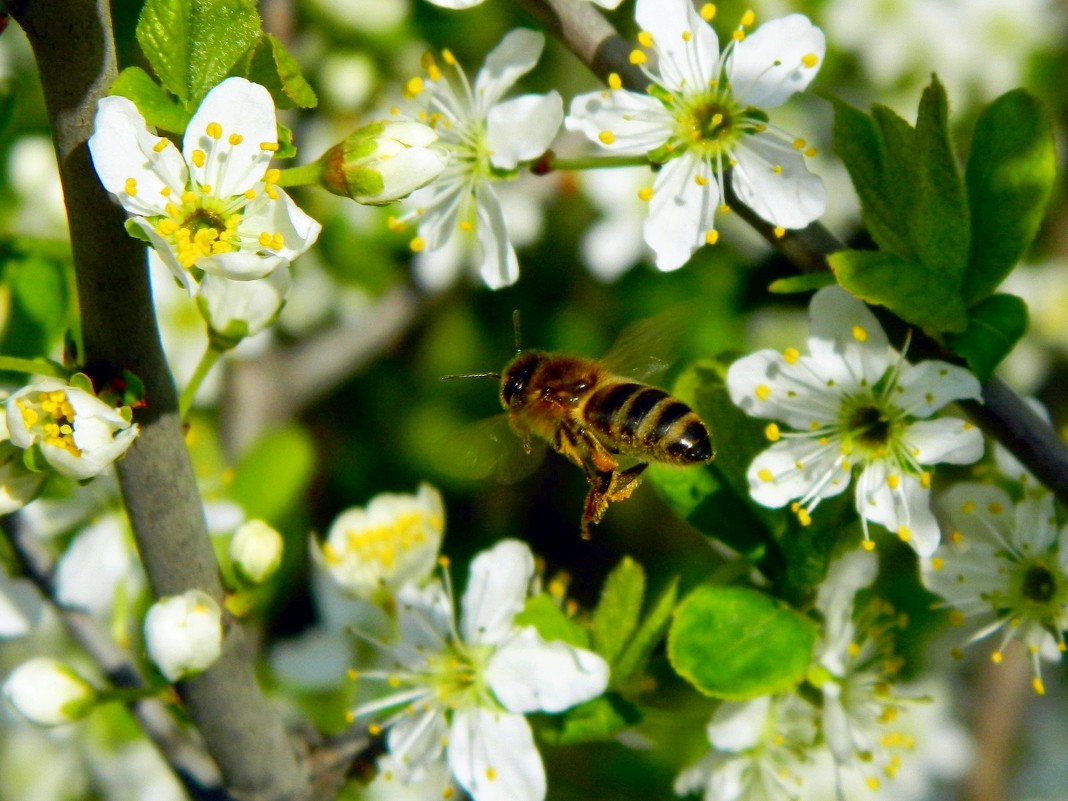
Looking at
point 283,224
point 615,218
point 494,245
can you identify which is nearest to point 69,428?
point 283,224

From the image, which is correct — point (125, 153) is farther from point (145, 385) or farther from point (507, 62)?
point (507, 62)

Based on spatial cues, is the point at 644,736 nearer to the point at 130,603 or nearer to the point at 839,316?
the point at 839,316

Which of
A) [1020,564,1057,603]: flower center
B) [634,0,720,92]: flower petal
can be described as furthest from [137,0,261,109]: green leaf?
[1020,564,1057,603]: flower center

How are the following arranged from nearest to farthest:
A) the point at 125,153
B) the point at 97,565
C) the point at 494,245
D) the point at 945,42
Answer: the point at 125,153 < the point at 494,245 < the point at 97,565 < the point at 945,42

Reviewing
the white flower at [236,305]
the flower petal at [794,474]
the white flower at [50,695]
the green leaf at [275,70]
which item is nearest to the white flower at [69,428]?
the white flower at [236,305]

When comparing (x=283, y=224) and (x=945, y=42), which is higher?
(x=283, y=224)

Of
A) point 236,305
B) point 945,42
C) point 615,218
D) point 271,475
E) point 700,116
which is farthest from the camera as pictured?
point 945,42
